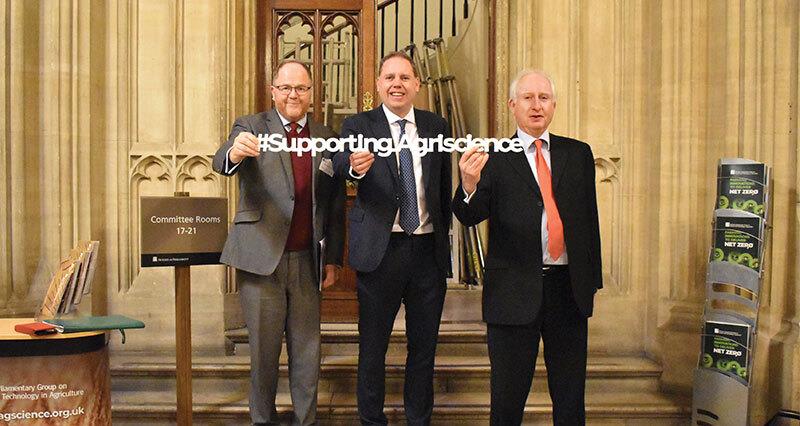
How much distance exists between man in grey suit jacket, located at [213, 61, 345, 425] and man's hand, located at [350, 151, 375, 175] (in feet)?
1.24

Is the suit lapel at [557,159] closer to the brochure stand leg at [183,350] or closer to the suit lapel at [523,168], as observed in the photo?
the suit lapel at [523,168]

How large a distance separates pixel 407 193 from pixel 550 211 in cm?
63

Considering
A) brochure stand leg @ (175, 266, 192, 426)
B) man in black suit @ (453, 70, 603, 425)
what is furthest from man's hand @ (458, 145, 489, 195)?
brochure stand leg @ (175, 266, 192, 426)

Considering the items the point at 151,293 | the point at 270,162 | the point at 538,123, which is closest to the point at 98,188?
the point at 151,293

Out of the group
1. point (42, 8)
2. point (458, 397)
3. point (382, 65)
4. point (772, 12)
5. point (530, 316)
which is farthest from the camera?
point (42, 8)

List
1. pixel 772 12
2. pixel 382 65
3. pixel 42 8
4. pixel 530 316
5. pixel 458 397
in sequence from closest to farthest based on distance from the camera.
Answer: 1. pixel 530 316
2. pixel 382 65
3. pixel 772 12
4. pixel 458 397
5. pixel 42 8

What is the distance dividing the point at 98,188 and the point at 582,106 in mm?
3032

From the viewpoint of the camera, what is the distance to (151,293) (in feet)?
15.3

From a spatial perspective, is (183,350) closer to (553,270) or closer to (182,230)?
(182,230)

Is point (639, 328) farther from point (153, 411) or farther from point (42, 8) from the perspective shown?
point (42, 8)

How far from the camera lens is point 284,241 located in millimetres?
3311

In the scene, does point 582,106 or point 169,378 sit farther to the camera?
point 582,106

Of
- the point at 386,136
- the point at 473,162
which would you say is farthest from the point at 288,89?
the point at 473,162

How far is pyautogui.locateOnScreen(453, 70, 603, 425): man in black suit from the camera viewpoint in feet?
9.36
